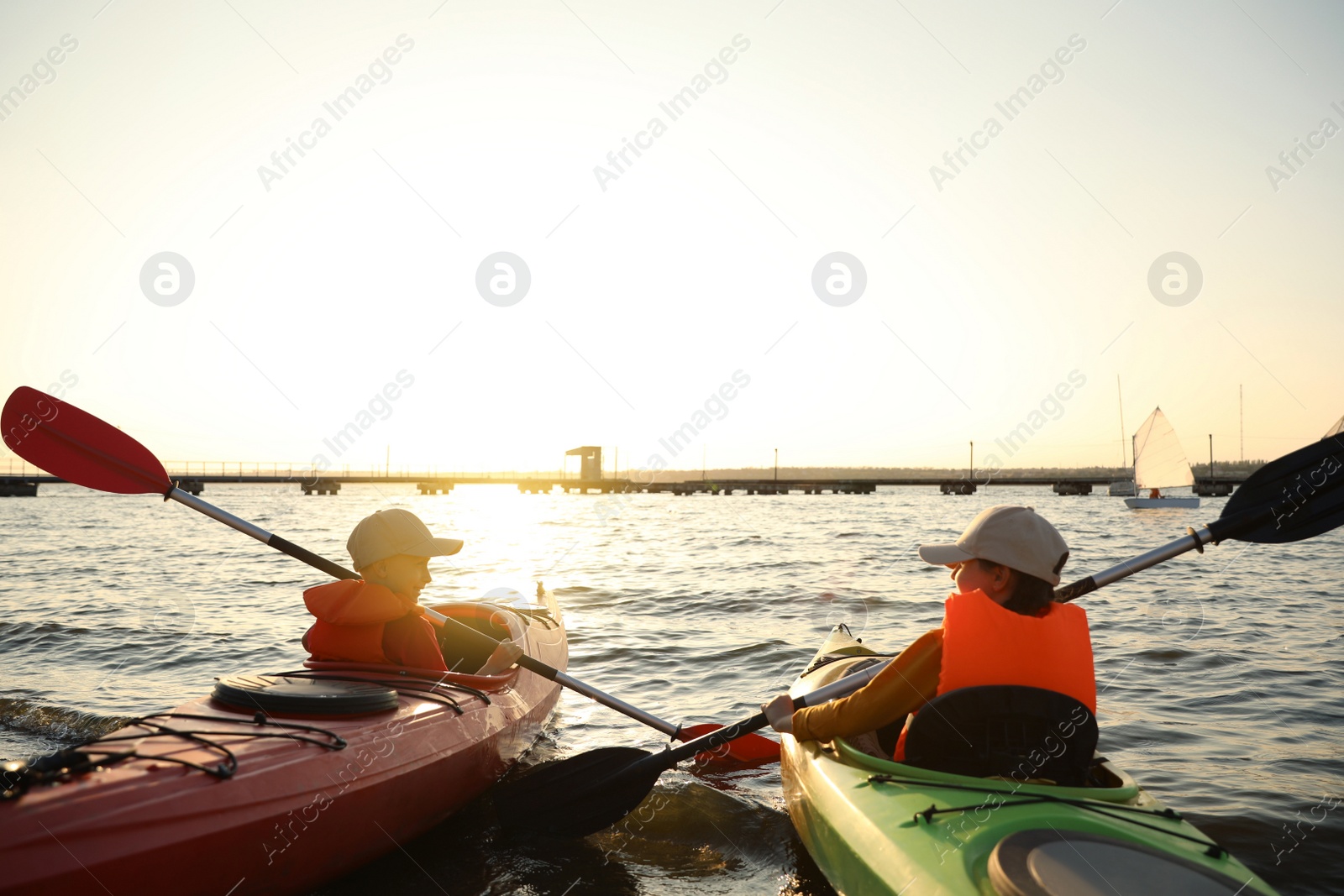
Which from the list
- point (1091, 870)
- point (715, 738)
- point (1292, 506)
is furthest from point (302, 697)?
point (1292, 506)

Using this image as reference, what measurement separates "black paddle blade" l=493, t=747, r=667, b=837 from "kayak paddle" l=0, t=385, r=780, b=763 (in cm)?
67

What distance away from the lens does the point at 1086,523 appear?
31875 mm

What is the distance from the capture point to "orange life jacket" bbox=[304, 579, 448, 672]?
449 centimetres

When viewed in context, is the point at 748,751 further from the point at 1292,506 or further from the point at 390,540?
the point at 1292,506

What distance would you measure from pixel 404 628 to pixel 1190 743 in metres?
5.65

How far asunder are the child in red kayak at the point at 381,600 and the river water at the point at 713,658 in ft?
3.52

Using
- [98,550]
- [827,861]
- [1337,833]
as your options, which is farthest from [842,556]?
[98,550]

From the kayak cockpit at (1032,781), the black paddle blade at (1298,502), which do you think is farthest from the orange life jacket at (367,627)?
the black paddle blade at (1298,502)

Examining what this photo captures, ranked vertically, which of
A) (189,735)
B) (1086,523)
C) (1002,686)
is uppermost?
(1002,686)

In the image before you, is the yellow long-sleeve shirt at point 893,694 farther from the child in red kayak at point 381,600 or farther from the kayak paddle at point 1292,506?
the child in red kayak at point 381,600

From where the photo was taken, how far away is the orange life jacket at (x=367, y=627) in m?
4.49

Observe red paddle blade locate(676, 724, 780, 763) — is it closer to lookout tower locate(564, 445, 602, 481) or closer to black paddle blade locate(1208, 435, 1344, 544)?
black paddle blade locate(1208, 435, 1344, 544)

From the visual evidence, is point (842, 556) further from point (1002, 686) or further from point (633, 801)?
point (1002, 686)

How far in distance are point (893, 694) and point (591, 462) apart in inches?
2686
